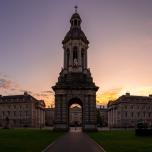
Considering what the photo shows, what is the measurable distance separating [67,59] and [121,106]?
270ft

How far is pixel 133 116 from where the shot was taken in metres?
160

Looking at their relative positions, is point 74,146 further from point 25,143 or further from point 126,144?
point 25,143

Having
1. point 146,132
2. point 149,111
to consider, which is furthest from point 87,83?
point 149,111

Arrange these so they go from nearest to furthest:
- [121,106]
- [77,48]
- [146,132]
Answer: [146,132] → [77,48] → [121,106]

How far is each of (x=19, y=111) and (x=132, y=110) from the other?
50.0 metres

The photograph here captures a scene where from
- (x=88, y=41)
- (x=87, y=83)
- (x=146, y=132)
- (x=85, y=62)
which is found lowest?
(x=146, y=132)

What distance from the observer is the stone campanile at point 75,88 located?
243ft

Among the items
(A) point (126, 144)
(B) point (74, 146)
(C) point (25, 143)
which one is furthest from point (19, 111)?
(B) point (74, 146)

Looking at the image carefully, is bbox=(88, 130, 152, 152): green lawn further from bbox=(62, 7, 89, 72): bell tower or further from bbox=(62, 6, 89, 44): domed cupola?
bbox=(62, 6, 89, 44): domed cupola

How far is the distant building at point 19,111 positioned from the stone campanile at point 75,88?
8292 centimetres

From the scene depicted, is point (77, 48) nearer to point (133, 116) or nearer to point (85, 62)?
point (85, 62)

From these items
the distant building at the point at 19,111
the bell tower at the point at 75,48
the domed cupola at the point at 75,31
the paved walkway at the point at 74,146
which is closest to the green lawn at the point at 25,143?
the paved walkway at the point at 74,146

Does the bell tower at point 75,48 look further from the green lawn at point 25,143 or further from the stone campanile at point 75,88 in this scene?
the green lawn at point 25,143

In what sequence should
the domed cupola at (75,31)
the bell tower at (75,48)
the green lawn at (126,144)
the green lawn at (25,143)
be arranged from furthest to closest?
1. the domed cupola at (75,31)
2. the bell tower at (75,48)
3. the green lawn at (126,144)
4. the green lawn at (25,143)
